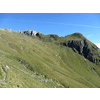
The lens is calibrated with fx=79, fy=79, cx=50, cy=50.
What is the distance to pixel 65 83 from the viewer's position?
98188 mm
